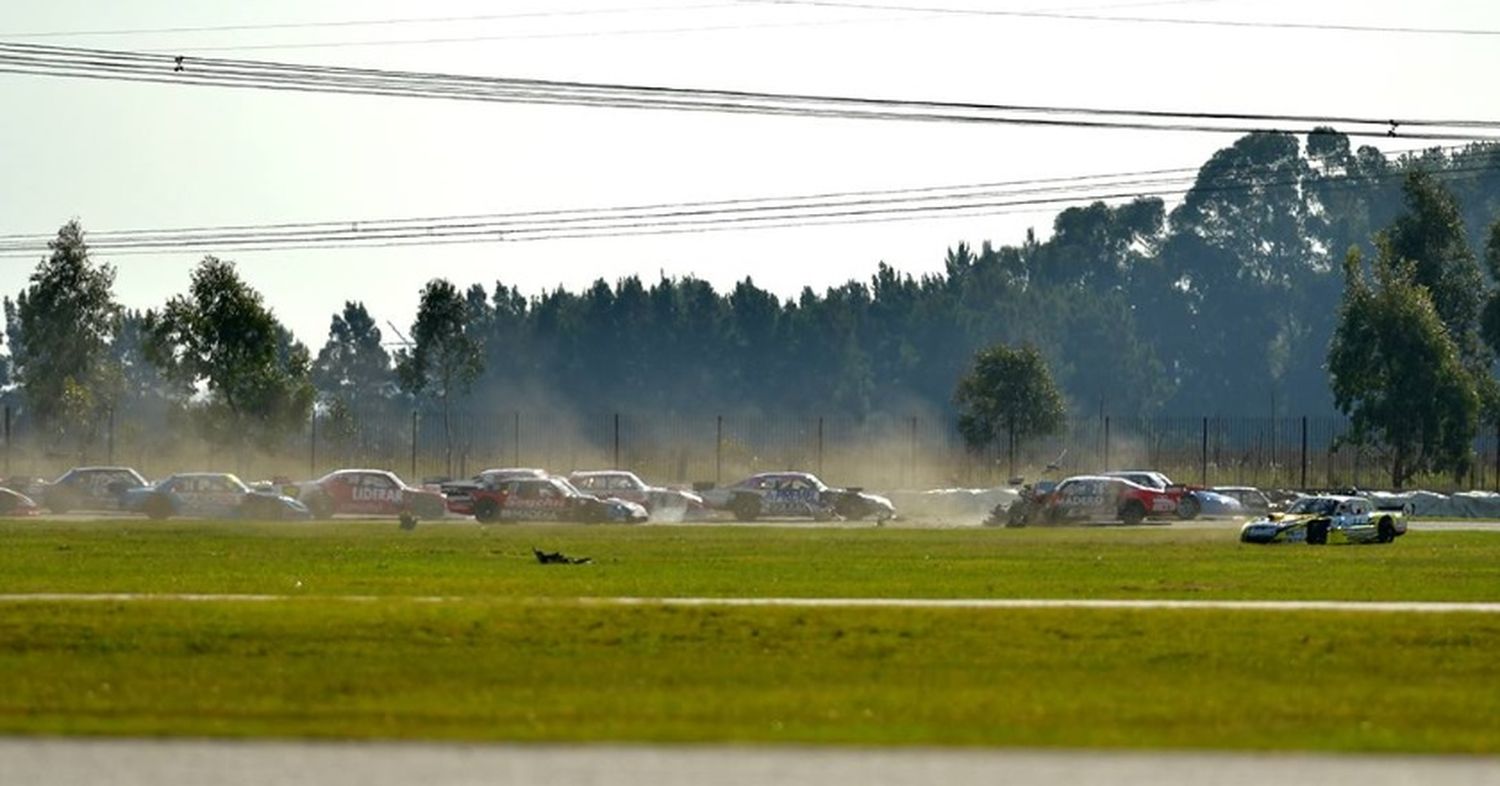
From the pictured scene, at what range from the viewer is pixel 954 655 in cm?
3036

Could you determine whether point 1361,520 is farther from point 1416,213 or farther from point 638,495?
point 1416,213

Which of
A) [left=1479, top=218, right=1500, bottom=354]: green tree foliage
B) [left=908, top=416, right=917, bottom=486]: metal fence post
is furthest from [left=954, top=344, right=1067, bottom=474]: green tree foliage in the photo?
[left=1479, top=218, right=1500, bottom=354]: green tree foliage

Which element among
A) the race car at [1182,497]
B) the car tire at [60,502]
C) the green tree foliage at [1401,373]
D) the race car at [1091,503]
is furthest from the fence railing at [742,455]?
the race car at [1091,503]

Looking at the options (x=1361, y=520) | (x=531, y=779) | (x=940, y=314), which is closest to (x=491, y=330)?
(x=940, y=314)

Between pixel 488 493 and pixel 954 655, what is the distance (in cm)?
4256

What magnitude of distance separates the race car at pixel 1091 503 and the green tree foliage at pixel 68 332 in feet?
140

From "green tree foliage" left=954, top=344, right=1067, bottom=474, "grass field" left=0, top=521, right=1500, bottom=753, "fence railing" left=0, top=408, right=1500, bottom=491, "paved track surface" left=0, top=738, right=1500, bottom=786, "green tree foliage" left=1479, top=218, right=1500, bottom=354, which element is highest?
"green tree foliage" left=1479, top=218, right=1500, bottom=354

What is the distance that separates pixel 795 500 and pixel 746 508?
59.0 inches

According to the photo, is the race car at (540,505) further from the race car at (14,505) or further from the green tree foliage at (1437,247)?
the green tree foliage at (1437,247)

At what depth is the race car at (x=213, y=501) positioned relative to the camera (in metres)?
70.8

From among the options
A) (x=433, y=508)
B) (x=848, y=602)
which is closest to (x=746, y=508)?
(x=433, y=508)

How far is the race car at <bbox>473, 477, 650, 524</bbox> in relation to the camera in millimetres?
71375

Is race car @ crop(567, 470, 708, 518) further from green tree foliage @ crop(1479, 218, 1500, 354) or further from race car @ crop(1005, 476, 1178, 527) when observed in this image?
green tree foliage @ crop(1479, 218, 1500, 354)

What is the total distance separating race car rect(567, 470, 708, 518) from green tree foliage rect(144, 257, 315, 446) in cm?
1519
